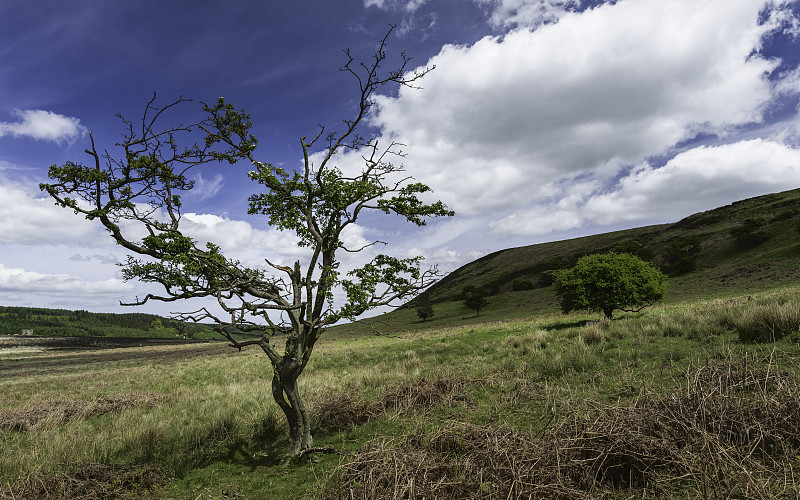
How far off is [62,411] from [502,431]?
19.5 metres

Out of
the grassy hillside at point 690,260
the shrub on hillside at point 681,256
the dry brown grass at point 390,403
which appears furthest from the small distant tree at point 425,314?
the dry brown grass at point 390,403

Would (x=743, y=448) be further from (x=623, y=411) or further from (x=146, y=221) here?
(x=146, y=221)

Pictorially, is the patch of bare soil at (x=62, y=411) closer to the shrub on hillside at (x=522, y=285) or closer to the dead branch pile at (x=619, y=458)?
the dead branch pile at (x=619, y=458)

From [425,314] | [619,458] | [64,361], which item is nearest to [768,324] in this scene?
[619,458]

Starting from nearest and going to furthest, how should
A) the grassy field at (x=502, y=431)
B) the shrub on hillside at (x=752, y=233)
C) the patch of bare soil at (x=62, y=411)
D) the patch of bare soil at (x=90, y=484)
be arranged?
the grassy field at (x=502, y=431) → the patch of bare soil at (x=90, y=484) → the patch of bare soil at (x=62, y=411) → the shrub on hillside at (x=752, y=233)

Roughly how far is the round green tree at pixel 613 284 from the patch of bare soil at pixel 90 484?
3062cm

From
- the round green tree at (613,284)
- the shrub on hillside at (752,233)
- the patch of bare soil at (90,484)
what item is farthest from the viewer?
the shrub on hillside at (752,233)

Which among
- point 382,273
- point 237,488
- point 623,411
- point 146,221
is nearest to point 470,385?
point 382,273

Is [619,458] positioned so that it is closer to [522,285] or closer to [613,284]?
[613,284]

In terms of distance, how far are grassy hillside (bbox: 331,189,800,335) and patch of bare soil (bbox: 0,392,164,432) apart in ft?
83.9

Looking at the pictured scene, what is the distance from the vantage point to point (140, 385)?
84.7 ft

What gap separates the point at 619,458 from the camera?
551cm

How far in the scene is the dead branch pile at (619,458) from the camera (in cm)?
475

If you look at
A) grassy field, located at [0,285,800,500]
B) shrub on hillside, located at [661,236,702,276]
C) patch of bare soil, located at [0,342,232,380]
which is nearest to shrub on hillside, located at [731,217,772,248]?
shrub on hillside, located at [661,236,702,276]
